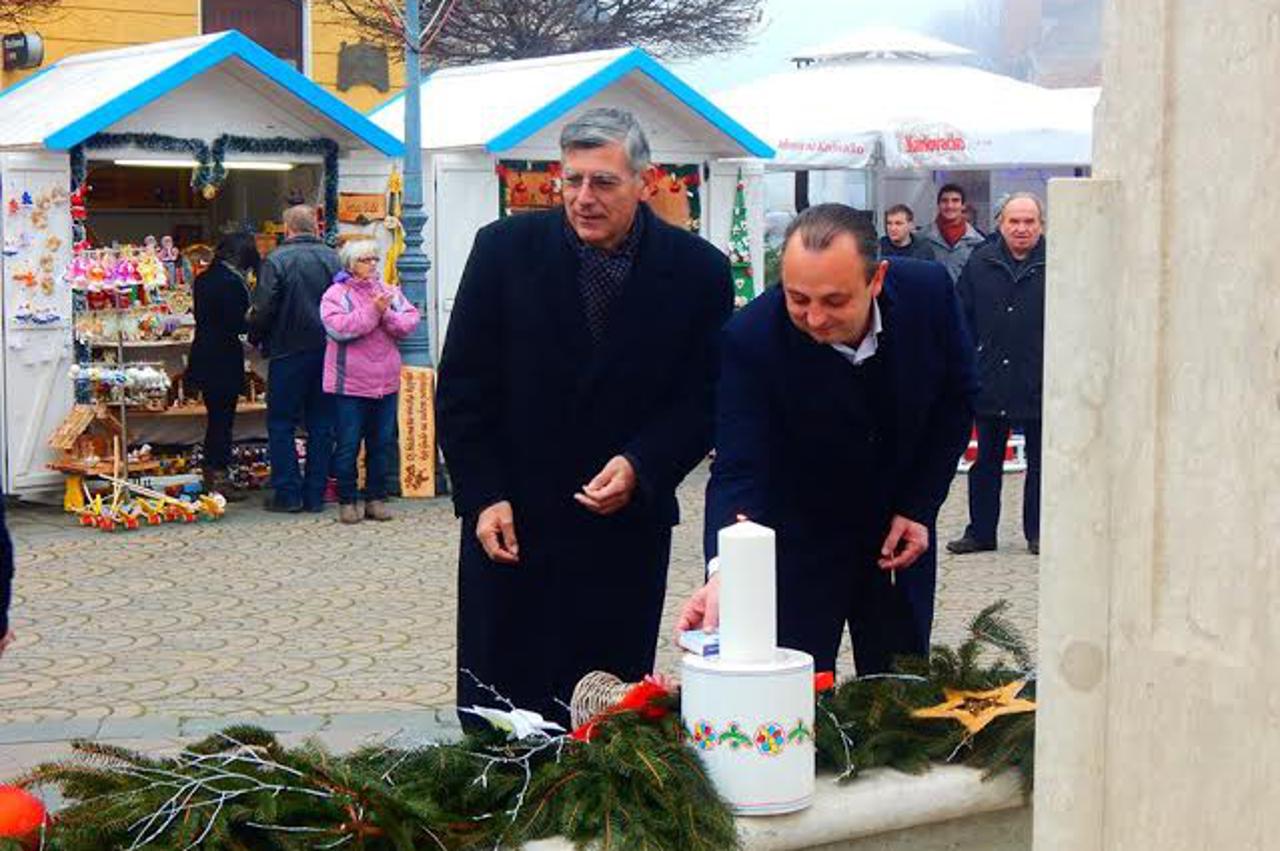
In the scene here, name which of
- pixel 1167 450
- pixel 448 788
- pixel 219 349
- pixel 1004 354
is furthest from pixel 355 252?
pixel 1167 450

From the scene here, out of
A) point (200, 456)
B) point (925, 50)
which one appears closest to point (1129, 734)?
point (200, 456)

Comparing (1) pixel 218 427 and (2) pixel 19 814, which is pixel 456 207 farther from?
(2) pixel 19 814

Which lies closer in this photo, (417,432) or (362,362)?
(362,362)

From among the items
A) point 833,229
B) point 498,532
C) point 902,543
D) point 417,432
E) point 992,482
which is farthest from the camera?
point 417,432

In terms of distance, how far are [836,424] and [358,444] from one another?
28.3ft

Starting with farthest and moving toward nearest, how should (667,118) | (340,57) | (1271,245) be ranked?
(340,57), (667,118), (1271,245)

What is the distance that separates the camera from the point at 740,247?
53.6 feet

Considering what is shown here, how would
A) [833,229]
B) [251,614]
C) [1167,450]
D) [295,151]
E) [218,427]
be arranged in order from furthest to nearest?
[295,151]
[218,427]
[251,614]
[833,229]
[1167,450]

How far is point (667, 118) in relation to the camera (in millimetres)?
15727

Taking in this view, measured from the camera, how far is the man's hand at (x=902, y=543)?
15.4 feet

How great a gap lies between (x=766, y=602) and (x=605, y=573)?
1.52 meters

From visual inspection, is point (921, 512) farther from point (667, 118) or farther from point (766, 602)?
point (667, 118)

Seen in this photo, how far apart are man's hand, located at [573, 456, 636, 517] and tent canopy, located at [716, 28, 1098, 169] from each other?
12774 mm

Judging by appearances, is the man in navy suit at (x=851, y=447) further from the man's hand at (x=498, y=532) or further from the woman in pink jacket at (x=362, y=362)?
the woman in pink jacket at (x=362, y=362)
